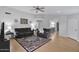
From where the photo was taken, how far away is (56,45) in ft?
8.81

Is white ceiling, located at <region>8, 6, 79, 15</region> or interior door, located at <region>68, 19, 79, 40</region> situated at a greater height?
white ceiling, located at <region>8, 6, 79, 15</region>

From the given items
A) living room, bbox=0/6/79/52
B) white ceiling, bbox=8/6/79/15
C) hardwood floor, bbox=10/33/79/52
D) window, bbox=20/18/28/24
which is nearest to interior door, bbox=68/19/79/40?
living room, bbox=0/6/79/52

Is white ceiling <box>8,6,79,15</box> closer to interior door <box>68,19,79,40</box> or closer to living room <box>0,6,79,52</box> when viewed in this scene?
living room <box>0,6,79,52</box>

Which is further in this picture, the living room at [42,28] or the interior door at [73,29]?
the interior door at [73,29]

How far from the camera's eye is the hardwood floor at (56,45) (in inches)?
104

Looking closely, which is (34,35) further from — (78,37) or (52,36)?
(78,37)

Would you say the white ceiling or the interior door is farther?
the interior door

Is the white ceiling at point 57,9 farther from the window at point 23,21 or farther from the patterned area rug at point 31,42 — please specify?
the patterned area rug at point 31,42

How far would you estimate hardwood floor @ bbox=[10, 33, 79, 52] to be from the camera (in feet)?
8.68

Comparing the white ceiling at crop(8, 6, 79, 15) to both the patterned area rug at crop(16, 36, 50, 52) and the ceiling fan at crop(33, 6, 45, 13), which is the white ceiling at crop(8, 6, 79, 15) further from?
the patterned area rug at crop(16, 36, 50, 52)

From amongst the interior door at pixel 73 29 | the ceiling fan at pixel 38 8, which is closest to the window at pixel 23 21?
the ceiling fan at pixel 38 8

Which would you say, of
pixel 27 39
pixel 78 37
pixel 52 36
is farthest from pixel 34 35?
pixel 78 37

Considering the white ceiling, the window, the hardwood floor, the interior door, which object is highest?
the white ceiling
